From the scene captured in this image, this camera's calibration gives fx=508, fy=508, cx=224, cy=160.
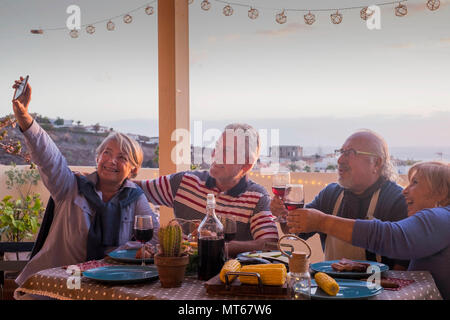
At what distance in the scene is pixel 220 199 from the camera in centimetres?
225

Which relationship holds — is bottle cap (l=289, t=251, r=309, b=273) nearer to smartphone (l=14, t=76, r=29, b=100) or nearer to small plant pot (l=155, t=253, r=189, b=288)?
small plant pot (l=155, t=253, r=189, b=288)

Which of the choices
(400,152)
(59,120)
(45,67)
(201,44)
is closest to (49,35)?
(45,67)

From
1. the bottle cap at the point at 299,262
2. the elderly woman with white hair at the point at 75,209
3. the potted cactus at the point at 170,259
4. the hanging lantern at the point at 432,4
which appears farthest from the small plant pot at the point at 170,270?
the hanging lantern at the point at 432,4

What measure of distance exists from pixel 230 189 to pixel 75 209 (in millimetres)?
660

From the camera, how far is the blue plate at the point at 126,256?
5.46 feet

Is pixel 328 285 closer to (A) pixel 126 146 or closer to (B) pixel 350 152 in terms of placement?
(B) pixel 350 152

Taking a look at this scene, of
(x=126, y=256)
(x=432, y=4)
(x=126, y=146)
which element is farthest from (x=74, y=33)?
(x=126, y=256)

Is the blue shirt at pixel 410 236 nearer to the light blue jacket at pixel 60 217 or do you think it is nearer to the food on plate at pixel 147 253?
the food on plate at pixel 147 253

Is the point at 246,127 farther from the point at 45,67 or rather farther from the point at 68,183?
the point at 45,67

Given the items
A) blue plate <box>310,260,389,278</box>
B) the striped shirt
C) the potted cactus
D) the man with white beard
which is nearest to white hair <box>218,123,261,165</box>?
the striped shirt

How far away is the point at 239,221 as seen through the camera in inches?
85.2

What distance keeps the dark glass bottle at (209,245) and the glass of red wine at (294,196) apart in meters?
0.25
